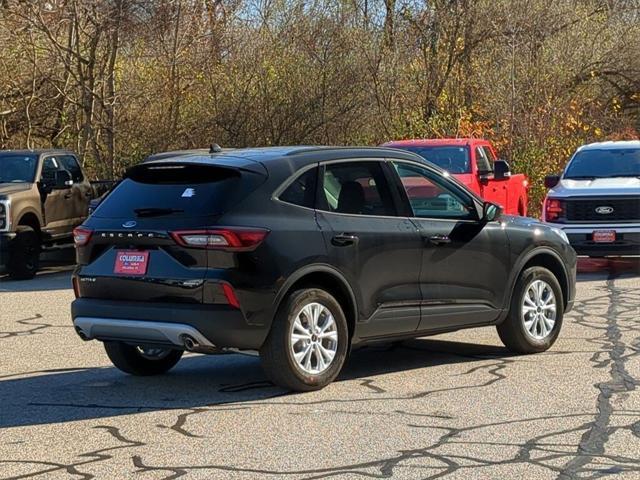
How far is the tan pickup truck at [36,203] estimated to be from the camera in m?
17.5

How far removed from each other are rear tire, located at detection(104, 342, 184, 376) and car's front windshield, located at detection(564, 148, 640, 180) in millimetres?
9983

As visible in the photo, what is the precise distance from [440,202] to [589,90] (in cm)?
1957

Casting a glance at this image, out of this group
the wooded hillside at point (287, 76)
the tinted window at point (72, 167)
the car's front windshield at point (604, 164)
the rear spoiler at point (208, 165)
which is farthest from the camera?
the wooded hillside at point (287, 76)

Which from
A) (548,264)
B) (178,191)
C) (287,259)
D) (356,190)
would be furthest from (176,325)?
(548,264)

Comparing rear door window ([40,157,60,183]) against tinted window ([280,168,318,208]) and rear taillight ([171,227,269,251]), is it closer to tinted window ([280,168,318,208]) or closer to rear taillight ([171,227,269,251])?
tinted window ([280,168,318,208])

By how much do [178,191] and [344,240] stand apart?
1227 mm

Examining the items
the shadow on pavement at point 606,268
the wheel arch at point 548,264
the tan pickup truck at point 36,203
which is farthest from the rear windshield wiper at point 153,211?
the tan pickup truck at point 36,203

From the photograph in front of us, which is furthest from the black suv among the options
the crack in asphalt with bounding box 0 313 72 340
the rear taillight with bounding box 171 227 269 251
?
the crack in asphalt with bounding box 0 313 72 340

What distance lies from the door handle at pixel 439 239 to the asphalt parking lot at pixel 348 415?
998 mm

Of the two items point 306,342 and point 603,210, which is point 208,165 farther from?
point 603,210

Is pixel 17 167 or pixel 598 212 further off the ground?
pixel 17 167

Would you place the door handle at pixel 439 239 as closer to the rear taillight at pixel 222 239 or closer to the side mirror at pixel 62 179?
the rear taillight at pixel 222 239

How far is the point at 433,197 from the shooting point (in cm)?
991

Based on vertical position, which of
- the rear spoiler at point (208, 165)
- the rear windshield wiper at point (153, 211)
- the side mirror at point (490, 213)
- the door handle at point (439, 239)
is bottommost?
the door handle at point (439, 239)
